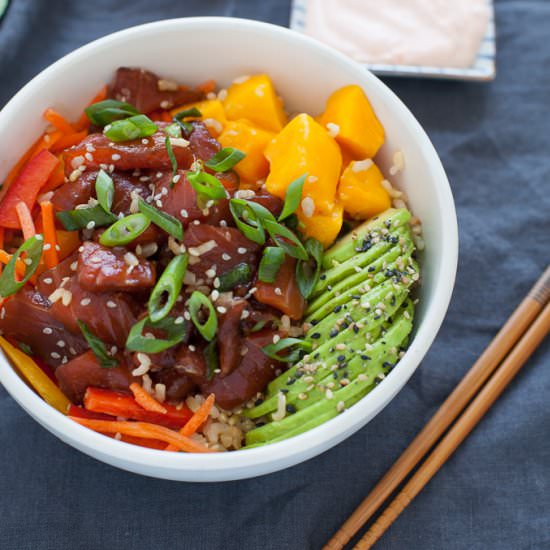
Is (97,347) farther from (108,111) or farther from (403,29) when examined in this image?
(403,29)

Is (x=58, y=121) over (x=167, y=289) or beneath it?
over

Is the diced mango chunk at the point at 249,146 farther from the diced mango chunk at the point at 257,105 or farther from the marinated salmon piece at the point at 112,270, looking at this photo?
the marinated salmon piece at the point at 112,270

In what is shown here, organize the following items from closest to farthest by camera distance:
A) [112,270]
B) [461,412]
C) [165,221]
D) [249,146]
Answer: [112,270] < [165,221] < [249,146] < [461,412]

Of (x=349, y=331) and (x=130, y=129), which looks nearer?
A: (x=349, y=331)

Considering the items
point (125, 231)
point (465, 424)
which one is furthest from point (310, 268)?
point (465, 424)

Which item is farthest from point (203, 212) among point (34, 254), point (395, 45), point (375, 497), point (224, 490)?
point (395, 45)

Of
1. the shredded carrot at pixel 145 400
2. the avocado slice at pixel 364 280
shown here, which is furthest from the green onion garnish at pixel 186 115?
the shredded carrot at pixel 145 400
